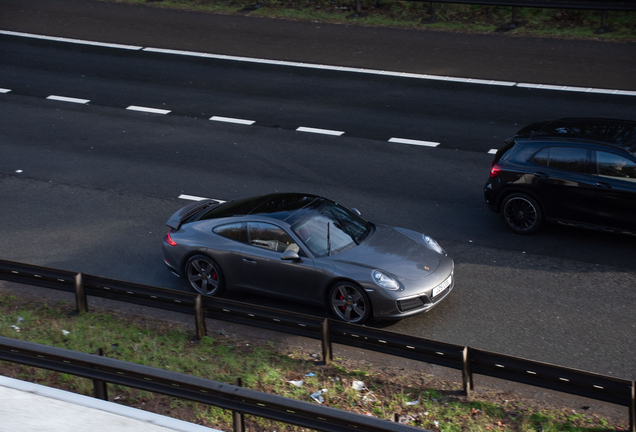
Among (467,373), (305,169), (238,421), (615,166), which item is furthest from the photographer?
(305,169)

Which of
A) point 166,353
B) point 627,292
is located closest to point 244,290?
point 166,353

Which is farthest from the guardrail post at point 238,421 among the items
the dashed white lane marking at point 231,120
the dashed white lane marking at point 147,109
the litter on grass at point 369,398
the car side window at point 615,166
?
the dashed white lane marking at point 147,109

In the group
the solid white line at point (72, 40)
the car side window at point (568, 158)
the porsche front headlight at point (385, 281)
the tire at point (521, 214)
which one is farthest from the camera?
the solid white line at point (72, 40)

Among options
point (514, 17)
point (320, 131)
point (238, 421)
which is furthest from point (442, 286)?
point (514, 17)

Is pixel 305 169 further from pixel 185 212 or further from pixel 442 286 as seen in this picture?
pixel 442 286

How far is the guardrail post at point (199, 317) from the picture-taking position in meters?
8.74

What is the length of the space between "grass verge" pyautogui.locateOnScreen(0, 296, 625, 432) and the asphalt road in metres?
1.08

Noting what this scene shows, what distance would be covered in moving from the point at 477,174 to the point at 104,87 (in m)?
10.5

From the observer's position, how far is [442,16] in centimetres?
2125

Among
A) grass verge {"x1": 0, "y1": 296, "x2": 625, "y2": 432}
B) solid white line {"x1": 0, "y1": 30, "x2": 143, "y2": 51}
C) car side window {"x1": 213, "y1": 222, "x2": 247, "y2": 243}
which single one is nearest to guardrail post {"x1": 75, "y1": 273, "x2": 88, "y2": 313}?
grass verge {"x1": 0, "y1": 296, "x2": 625, "y2": 432}

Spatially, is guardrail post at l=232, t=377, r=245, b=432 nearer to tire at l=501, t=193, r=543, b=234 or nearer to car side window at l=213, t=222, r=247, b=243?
car side window at l=213, t=222, r=247, b=243

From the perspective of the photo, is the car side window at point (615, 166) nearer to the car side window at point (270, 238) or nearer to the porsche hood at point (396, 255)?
the porsche hood at point (396, 255)

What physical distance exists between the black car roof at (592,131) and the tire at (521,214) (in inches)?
41.2

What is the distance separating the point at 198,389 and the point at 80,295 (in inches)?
148
